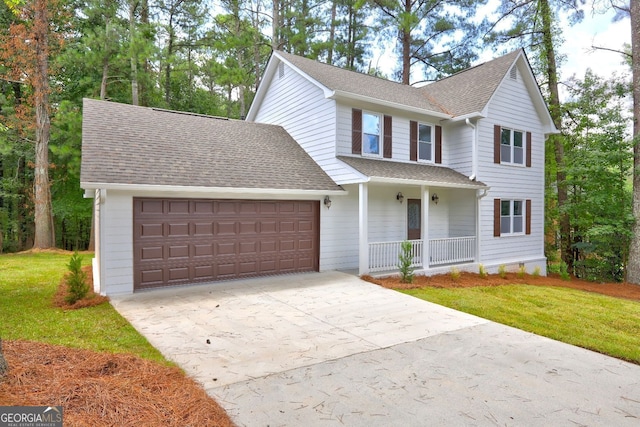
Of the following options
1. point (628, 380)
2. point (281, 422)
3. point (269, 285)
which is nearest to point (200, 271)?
point (269, 285)

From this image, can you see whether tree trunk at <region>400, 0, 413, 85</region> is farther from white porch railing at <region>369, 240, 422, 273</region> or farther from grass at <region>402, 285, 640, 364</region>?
grass at <region>402, 285, 640, 364</region>

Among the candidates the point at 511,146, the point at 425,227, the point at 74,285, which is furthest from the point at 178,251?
the point at 511,146

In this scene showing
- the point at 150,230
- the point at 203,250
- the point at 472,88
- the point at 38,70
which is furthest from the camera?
the point at 38,70

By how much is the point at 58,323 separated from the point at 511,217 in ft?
44.7

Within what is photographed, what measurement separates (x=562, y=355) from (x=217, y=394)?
4368 mm

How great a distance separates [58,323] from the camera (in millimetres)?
5473

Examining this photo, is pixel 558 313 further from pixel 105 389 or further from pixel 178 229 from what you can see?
pixel 178 229

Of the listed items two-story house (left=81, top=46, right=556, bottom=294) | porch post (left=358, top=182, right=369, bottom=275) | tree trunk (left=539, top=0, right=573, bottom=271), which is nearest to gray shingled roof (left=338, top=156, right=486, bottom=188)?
two-story house (left=81, top=46, right=556, bottom=294)

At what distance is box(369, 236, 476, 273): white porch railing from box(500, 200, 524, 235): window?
1.91 meters

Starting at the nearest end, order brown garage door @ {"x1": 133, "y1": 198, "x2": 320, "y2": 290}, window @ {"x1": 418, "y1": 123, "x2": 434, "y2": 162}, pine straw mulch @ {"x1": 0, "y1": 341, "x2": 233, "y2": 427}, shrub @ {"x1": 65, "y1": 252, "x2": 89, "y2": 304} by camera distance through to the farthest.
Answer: pine straw mulch @ {"x1": 0, "y1": 341, "x2": 233, "y2": 427} → shrub @ {"x1": 65, "y1": 252, "x2": 89, "y2": 304} → brown garage door @ {"x1": 133, "y1": 198, "x2": 320, "y2": 290} → window @ {"x1": 418, "y1": 123, "x2": 434, "y2": 162}

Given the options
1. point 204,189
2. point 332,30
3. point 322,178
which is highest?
point 332,30

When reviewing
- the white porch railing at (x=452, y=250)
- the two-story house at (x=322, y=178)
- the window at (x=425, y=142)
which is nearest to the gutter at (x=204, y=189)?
the two-story house at (x=322, y=178)

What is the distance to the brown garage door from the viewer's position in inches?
309

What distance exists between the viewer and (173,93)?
828 inches
